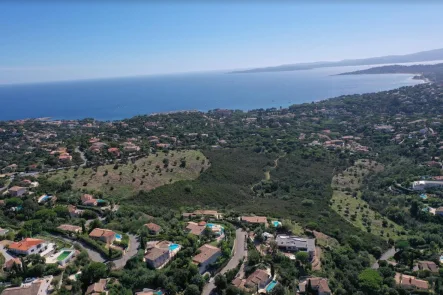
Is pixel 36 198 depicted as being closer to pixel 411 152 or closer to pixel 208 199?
pixel 208 199

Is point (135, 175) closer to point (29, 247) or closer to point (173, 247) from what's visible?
point (29, 247)

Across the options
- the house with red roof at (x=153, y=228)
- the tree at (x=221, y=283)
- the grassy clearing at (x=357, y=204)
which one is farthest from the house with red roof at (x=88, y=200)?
the grassy clearing at (x=357, y=204)

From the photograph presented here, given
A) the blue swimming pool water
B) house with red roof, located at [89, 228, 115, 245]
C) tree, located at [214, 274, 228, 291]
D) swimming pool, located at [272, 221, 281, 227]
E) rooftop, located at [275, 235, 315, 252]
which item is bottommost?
swimming pool, located at [272, 221, 281, 227]

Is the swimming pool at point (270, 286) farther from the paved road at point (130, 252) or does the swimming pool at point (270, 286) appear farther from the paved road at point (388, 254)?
the paved road at point (388, 254)

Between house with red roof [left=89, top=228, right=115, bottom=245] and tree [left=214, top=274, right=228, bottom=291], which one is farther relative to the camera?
house with red roof [left=89, top=228, right=115, bottom=245]

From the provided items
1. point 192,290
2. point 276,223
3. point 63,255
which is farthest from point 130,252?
point 276,223

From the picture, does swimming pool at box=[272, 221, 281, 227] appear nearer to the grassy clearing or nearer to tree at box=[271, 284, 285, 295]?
tree at box=[271, 284, 285, 295]

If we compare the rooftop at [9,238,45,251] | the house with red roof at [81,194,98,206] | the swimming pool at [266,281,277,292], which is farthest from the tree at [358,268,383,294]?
the house with red roof at [81,194,98,206]
